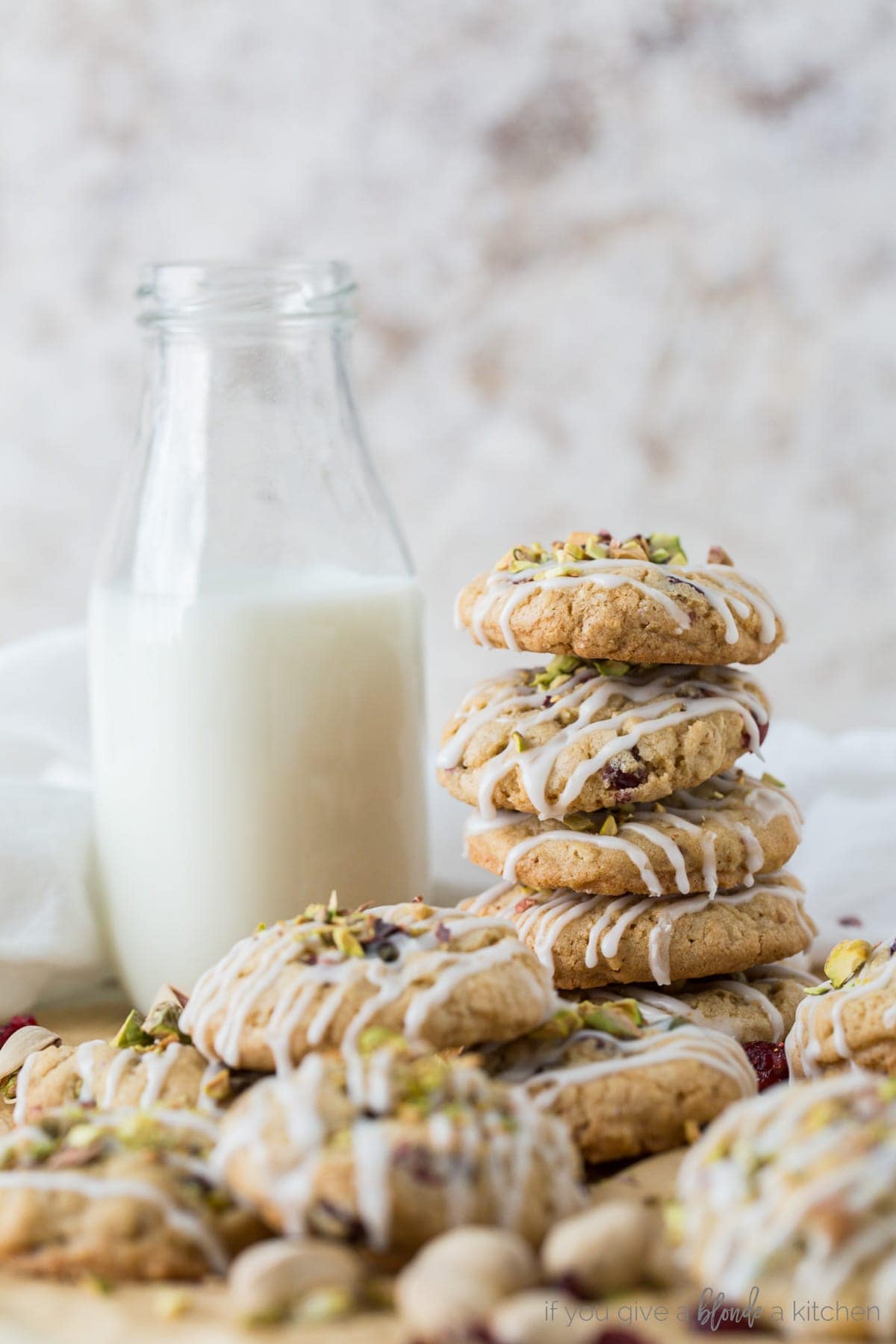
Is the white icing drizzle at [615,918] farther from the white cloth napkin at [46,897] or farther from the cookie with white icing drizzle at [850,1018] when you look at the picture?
the white cloth napkin at [46,897]

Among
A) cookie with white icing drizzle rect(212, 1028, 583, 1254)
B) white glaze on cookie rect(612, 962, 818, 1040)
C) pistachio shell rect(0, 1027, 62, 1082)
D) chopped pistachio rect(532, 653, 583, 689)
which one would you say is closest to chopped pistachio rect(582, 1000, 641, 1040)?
white glaze on cookie rect(612, 962, 818, 1040)

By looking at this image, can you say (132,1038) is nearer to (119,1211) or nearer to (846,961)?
(119,1211)

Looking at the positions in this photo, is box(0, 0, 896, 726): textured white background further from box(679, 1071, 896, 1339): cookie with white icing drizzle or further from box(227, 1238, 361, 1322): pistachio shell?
box(227, 1238, 361, 1322): pistachio shell

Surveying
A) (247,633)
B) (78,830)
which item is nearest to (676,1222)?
(247,633)

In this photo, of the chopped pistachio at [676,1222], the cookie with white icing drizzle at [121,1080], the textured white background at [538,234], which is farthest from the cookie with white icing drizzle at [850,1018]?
the textured white background at [538,234]

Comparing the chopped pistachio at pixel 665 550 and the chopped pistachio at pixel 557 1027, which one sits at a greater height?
the chopped pistachio at pixel 665 550

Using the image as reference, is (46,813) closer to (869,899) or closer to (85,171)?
(869,899)
